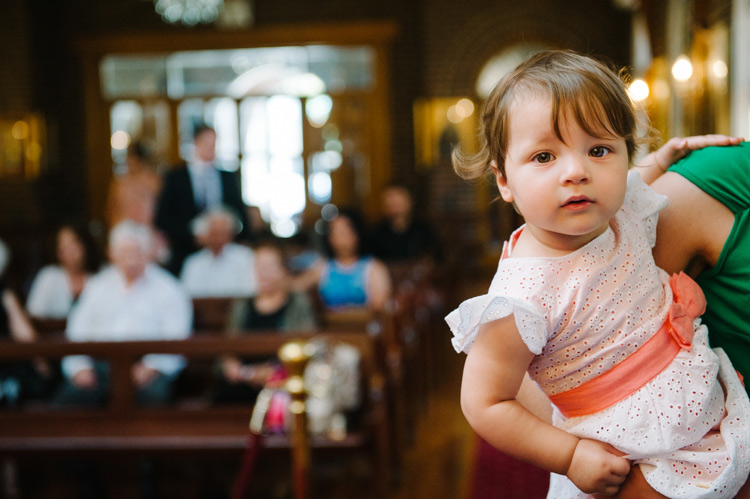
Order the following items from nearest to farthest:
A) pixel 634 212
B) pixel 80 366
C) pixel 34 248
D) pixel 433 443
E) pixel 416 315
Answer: pixel 634 212 → pixel 80 366 → pixel 433 443 → pixel 416 315 → pixel 34 248

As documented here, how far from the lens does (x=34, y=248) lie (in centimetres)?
888

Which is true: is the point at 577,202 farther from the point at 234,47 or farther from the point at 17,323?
the point at 234,47

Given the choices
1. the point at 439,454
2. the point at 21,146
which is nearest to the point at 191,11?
the point at 21,146

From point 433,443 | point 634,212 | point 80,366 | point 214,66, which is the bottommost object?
point 433,443

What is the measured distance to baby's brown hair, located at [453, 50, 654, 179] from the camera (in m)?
1.03

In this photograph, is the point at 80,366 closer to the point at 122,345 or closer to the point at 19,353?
the point at 19,353

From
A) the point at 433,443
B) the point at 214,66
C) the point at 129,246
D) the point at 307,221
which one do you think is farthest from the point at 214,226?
the point at 214,66

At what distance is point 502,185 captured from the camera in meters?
1.14

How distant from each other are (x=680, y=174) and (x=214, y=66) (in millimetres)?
12408

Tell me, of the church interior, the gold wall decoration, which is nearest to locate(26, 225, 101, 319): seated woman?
the church interior

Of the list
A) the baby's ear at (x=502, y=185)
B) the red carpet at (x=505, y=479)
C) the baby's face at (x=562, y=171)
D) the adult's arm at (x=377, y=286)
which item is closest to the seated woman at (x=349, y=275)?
the adult's arm at (x=377, y=286)

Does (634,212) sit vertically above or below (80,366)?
above

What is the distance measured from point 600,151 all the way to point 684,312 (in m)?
0.26

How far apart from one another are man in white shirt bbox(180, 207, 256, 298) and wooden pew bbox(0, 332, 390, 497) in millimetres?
2422
